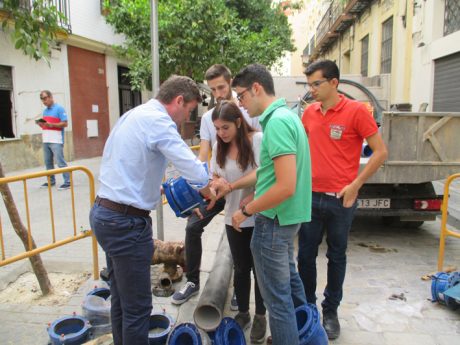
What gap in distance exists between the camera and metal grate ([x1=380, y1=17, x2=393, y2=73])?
15302mm

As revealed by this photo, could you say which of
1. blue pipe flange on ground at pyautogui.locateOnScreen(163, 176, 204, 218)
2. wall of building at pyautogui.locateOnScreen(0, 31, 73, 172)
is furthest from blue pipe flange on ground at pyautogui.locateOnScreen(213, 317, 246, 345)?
wall of building at pyautogui.locateOnScreen(0, 31, 73, 172)

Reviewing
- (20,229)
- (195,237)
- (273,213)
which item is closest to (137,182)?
(273,213)

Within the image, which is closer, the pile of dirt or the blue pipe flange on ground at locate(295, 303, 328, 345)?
the blue pipe flange on ground at locate(295, 303, 328, 345)

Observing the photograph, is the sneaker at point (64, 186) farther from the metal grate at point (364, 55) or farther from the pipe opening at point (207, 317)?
the metal grate at point (364, 55)

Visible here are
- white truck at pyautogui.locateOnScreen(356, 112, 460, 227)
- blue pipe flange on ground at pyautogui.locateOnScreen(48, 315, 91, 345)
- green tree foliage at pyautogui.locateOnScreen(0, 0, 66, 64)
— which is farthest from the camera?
white truck at pyautogui.locateOnScreen(356, 112, 460, 227)

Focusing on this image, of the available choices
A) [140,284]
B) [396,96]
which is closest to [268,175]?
[140,284]

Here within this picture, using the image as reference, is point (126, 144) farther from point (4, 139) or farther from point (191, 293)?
point (4, 139)

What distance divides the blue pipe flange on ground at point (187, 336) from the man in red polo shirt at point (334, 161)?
0.98 m

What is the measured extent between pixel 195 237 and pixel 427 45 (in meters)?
10.7

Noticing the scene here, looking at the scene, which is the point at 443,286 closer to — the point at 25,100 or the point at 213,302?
the point at 213,302

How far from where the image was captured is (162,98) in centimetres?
239

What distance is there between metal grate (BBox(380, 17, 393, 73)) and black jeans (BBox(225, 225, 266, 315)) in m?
14.5

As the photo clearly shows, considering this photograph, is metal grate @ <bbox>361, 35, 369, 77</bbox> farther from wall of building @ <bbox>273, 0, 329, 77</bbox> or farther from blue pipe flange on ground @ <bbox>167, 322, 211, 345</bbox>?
wall of building @ <bbox>273, 0, 329, 77</bbox>

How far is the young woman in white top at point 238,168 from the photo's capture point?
2.83 m
